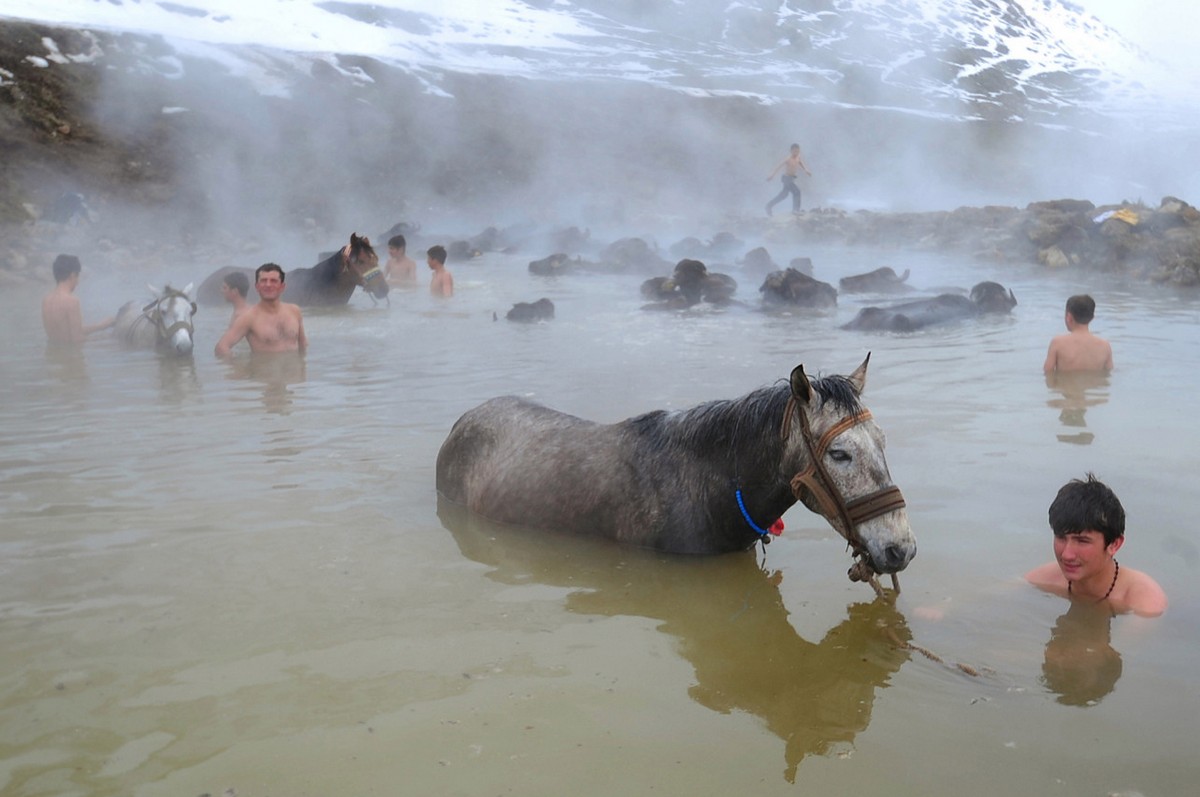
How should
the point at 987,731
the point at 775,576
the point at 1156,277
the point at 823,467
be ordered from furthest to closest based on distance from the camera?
the point at 1156,277 < the point at 775,576 < the point at 823,467 < the point at 987,731

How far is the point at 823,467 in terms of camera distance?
428 centimetres

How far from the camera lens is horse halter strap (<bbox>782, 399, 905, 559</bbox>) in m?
4.11

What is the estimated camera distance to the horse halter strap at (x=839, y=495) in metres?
4.11

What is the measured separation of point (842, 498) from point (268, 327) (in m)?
7.91

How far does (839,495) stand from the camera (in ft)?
13.8

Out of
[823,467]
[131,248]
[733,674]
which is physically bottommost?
[733,674]

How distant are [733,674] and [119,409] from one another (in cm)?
648

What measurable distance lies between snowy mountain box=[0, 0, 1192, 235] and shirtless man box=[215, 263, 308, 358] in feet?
39.4

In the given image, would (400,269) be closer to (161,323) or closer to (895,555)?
(161,323)

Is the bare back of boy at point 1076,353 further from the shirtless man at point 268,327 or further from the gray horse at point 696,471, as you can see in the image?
the shirtless man at point 268,327

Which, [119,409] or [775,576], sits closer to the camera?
[775,576]

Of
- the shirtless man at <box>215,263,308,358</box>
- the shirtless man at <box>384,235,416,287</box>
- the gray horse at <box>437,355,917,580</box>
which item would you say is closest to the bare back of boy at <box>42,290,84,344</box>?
the shirtless man at <box>215,263,308,358</box>

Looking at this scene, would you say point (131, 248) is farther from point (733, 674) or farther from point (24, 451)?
point (733, 674)

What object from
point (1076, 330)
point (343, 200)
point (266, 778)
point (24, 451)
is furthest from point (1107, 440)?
point (343, 200)
